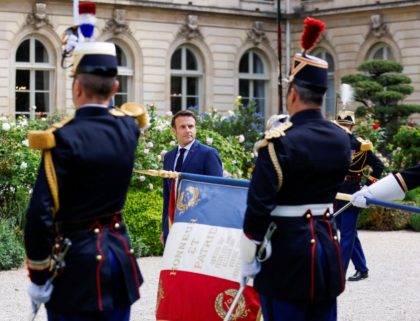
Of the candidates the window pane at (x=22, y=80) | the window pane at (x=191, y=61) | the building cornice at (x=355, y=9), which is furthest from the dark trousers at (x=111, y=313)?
the window pane at (x=191, y=61)

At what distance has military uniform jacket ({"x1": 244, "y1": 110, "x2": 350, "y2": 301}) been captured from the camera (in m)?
5.13

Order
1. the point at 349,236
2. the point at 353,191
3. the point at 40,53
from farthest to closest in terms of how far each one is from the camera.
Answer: the point at 40,53 → the point at 353,191 → the point at 349,236

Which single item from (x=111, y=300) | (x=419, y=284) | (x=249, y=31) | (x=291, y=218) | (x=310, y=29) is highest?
(x=249, y=31)

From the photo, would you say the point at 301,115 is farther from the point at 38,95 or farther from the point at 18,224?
the point at 38,95

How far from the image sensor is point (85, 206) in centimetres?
482

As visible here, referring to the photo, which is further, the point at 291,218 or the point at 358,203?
the point at 358,203

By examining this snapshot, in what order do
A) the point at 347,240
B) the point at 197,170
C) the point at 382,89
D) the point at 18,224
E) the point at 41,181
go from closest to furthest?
the point at 41,181, the point at 197,170, the point at 347,240, the point at 18,224, the point at 382,89

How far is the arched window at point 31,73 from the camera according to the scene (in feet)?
97.1

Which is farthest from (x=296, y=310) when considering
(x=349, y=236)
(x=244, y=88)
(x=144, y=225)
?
(x=244, y=88)

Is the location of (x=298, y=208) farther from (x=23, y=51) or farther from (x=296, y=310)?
(x=23, y=51)

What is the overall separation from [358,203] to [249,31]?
92.6 ft

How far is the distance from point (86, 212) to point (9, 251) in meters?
6.95

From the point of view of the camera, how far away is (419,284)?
35.3ft

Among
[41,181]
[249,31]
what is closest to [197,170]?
[41,181]
